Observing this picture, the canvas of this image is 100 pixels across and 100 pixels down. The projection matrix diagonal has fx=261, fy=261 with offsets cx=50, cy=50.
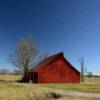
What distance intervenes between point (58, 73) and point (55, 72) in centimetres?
77

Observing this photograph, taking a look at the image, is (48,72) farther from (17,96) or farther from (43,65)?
(17,96)

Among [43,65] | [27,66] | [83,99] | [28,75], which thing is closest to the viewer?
[83,99]

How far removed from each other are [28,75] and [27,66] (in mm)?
4818

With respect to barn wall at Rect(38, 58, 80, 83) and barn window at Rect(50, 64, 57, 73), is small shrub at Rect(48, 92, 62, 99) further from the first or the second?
barn window at Rect(50, 64, 57, 73)

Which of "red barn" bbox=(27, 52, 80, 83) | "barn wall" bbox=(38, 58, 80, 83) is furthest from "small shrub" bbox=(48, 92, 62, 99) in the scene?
"barn wall" bbox=(38, 58, 80, 83)

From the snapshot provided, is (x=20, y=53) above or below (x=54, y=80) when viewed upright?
above

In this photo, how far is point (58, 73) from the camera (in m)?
56.9

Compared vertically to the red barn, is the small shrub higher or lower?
lower

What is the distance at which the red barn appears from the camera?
55.4 meters

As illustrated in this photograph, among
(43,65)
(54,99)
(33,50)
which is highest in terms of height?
(33,50)

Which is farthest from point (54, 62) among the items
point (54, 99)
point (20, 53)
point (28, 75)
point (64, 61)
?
point (54, 99)

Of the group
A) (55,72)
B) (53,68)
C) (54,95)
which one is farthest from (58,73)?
(54,95)

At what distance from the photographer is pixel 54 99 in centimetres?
2430

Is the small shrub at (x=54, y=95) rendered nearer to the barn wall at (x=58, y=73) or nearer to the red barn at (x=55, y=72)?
the red barn at (x=55, y=72)
